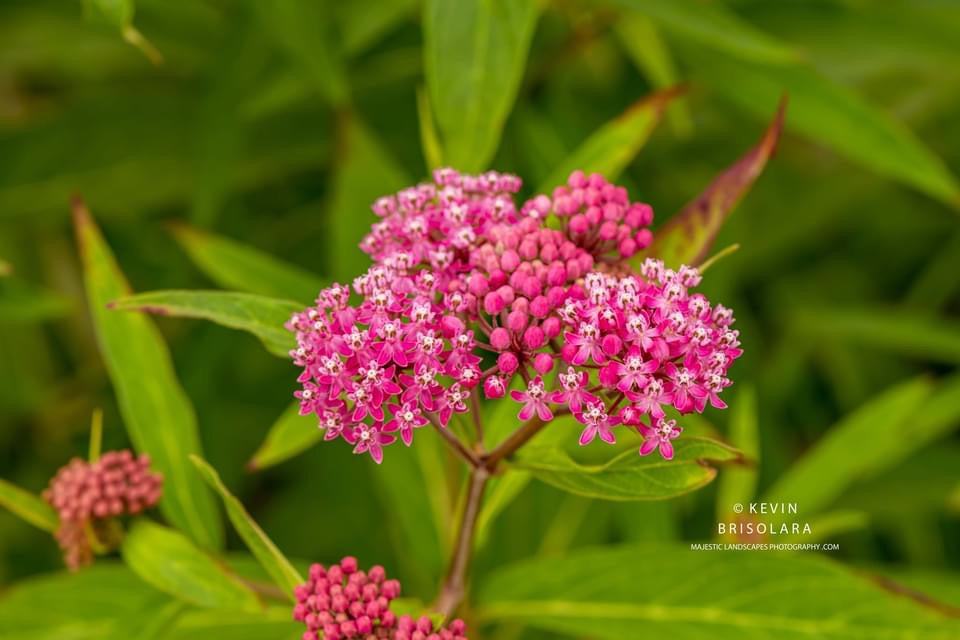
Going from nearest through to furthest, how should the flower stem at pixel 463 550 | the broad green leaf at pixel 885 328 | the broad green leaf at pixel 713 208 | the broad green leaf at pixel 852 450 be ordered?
the flower stem at pixel 463 550, the broad green leaf at pixel 713 208, the broad green leaf at pixel 852 450, the broad green leaf at pixel 885 328

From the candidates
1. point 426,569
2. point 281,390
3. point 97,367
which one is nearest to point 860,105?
point 426,569

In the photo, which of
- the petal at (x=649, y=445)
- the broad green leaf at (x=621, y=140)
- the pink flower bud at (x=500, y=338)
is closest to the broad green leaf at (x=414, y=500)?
the broad green leaf at (x=621, y=140)

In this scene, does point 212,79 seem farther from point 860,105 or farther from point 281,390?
point 860,105

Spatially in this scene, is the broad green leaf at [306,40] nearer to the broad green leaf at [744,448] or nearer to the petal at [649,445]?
the broad green leaf at [744,448]

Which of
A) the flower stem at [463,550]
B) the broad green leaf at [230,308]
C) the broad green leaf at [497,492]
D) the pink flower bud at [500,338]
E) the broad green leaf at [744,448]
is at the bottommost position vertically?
the flower stem at [463,550]

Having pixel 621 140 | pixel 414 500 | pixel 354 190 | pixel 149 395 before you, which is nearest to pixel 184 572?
pixel 149 395

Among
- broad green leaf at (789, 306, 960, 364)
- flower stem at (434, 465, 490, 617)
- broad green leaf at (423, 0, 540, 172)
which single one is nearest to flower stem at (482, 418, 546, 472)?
flower stem at (434, 465, 490, 617)
